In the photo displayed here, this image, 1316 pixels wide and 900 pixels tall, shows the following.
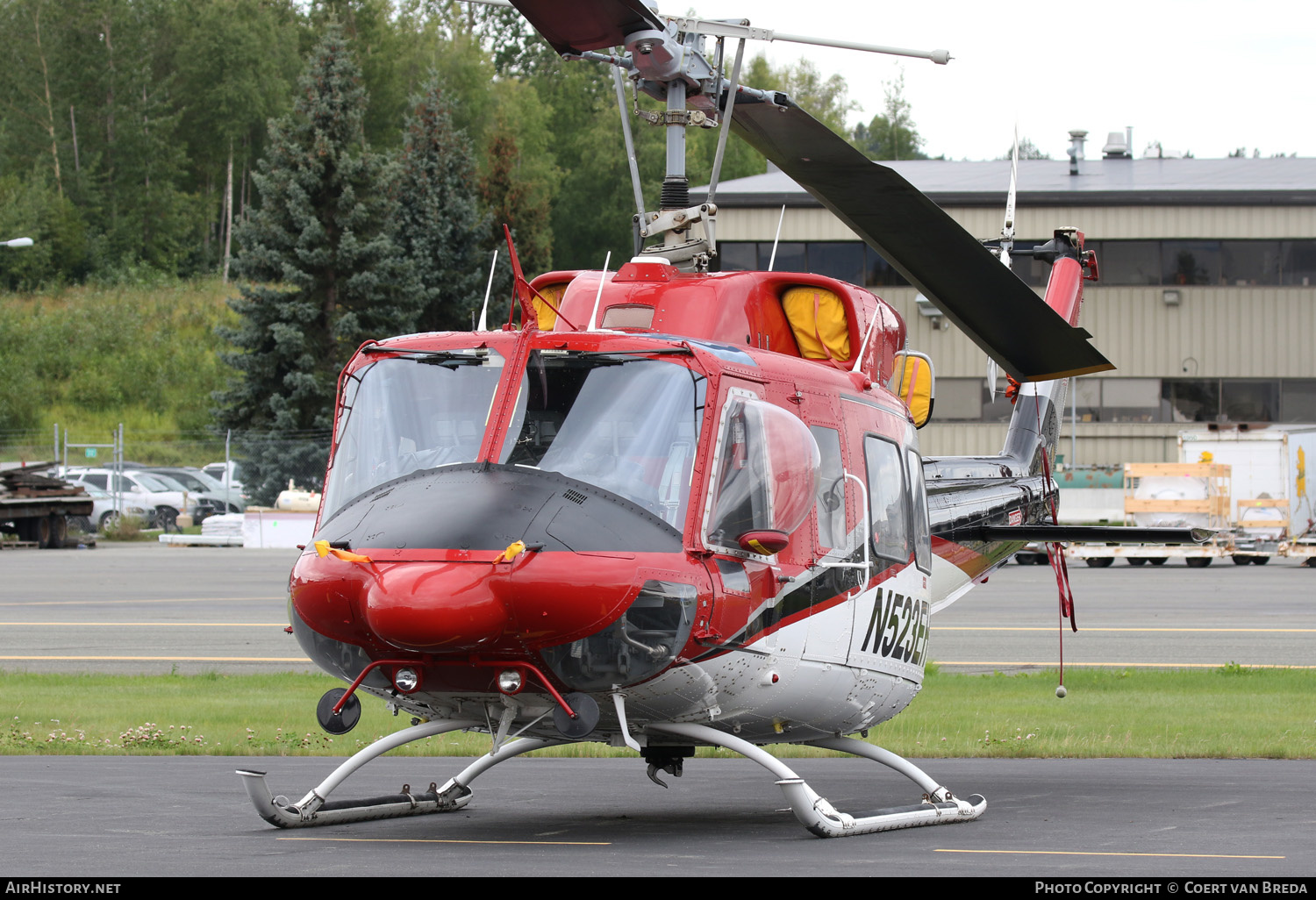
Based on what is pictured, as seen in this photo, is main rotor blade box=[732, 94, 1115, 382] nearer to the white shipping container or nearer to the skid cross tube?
the skid cross tube

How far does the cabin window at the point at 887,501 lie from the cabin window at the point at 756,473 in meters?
1.16

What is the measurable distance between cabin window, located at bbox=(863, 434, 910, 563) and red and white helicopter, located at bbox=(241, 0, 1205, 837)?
0.08ft

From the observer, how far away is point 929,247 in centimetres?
884

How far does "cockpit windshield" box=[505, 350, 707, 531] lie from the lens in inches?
295

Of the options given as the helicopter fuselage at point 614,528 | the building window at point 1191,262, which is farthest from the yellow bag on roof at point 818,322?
the building window at point 1191,262

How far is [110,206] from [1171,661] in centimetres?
7339

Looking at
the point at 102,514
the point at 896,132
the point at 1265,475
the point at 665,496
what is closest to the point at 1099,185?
the point at 1265,475

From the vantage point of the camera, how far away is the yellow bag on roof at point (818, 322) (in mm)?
9281

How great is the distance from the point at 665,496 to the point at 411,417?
1415 millimetres

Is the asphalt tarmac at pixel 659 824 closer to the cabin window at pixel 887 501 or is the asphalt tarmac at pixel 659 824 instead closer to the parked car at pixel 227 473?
the cabin window at pixel 887 501

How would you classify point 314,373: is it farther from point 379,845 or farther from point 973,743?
point 379,845

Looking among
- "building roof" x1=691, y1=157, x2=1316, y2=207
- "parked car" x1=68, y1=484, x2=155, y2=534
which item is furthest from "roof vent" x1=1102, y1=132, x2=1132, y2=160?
"parked car" x1=68, y1=484, x2=155, y2=534

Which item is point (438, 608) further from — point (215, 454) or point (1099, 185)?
point (215, 454)

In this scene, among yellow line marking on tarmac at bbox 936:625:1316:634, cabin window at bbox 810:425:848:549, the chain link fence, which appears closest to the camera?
cabin window at bbox 810:425:848:549
